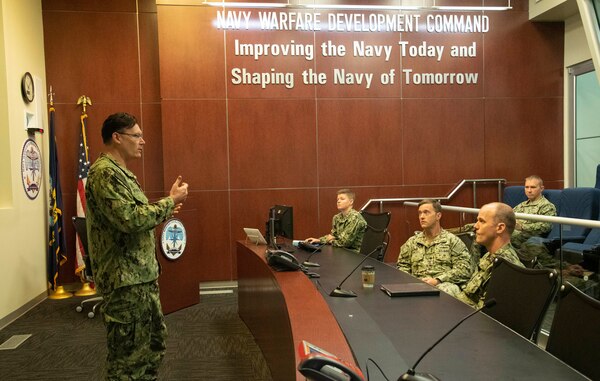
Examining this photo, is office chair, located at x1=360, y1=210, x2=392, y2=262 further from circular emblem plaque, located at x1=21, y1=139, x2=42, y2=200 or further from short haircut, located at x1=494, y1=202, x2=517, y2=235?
circular emblem plaque, located at x1=21, y1=139, x2=42, y2=200

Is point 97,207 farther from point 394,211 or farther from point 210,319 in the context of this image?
point 394,211

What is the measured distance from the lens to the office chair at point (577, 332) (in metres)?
1.38

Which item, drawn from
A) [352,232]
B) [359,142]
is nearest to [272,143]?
[359,142]

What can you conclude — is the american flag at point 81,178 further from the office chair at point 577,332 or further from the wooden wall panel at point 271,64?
the office chair at point 577,332

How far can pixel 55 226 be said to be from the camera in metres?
5.57

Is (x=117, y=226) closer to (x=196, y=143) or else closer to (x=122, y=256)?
(x=122, y=256)

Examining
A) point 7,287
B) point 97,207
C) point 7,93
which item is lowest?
point 7,287

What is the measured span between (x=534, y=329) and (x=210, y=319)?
331 cm

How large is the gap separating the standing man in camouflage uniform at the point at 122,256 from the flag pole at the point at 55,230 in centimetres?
398

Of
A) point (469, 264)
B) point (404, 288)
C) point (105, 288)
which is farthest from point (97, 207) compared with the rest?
point (469, 264)

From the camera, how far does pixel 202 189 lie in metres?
5.96

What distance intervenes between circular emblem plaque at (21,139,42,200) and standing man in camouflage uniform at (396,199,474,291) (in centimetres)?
409

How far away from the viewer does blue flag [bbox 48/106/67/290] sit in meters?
5.58

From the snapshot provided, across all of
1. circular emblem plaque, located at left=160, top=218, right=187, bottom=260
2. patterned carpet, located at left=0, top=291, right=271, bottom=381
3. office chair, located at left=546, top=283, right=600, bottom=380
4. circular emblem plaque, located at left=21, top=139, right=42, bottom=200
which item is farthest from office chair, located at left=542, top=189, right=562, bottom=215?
circular emblem plaque, located at left=21, top=139, right=42, bottom=200
